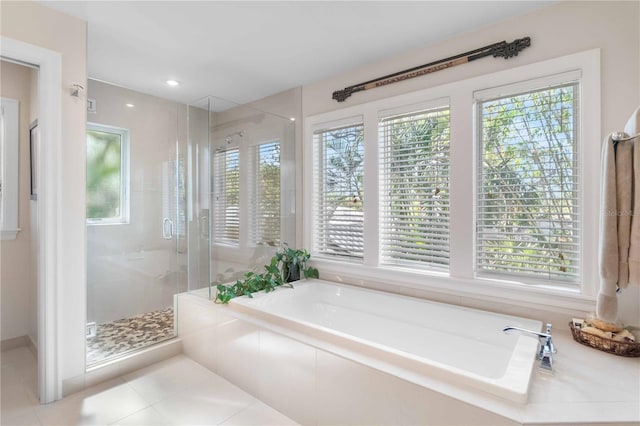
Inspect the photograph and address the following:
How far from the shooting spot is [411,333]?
227 centimetres

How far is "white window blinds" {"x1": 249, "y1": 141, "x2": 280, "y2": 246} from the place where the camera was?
10.1ft

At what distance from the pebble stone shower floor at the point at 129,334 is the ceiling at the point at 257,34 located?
2195 millimetres

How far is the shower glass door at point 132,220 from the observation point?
233 centimetres

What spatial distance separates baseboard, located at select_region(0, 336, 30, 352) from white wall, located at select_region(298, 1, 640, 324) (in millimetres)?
3220

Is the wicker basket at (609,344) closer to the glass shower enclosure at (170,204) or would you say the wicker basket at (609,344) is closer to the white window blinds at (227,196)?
the glass shower enclosure at (170,204)

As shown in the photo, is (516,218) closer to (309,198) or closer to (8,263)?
(309,198)

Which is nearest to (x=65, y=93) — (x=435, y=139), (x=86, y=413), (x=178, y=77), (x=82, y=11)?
(x=82, y=11)

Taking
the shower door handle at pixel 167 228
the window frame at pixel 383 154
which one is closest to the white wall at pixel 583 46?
the window frame at pixel 383 154

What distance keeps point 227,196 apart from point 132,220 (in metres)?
0.88

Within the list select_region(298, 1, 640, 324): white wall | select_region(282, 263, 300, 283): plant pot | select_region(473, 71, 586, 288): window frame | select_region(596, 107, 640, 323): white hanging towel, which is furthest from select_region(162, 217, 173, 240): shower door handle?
select_region(596, 107, 640, 323): white hanging towel

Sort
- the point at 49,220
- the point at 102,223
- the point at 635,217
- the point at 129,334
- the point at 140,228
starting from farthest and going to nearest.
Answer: the point at 140,228 → the point at 129,334 → the point at 102,223 → the point at 49,220 → the point at 635,217

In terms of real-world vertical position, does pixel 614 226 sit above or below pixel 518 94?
below

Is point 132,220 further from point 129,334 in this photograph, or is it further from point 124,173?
point 129,334

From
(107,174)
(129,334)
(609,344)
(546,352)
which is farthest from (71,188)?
(609,344)
